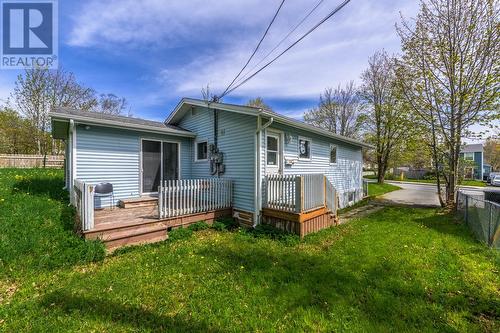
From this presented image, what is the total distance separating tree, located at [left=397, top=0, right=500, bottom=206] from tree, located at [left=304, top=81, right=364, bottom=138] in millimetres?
Answer: 13392

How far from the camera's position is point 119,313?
285 cm

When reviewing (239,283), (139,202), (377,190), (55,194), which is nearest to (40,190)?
(55,194)

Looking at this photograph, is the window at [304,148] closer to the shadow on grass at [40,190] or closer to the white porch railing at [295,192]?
the white porch railing at [295,192]

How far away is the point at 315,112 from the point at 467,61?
17.6 meters

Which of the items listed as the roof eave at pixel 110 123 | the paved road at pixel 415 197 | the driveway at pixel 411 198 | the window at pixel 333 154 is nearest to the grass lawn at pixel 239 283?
the roof eave at pixel 110 123

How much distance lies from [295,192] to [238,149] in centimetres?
242

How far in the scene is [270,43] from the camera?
724 cm

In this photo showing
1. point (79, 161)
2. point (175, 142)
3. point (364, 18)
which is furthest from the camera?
point (175, 142)

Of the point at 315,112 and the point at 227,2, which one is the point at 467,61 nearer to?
the point at 227,2

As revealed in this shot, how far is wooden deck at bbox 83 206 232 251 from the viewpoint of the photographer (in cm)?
473

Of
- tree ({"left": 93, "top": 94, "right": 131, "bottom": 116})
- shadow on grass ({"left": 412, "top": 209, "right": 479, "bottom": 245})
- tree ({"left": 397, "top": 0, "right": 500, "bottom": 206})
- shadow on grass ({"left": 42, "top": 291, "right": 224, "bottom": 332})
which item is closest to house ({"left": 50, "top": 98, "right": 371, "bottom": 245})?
shadow on grass ({"left": 42, "top": 291, "right": 224, "bottom": 332})

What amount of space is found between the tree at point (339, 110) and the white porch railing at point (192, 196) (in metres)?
20.6

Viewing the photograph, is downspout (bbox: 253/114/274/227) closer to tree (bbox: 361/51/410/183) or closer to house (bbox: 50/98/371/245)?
house (bbox: 50/98/371/245)

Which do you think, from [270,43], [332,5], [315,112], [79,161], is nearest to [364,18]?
[332,5]
